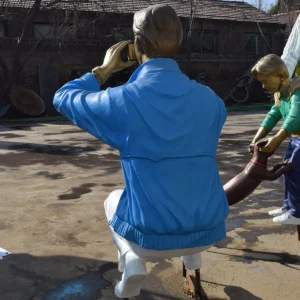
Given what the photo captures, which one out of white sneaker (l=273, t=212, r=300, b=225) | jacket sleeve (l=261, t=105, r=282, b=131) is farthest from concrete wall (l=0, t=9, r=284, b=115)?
white sneaker (l=273, t=212, r=300, b=225)

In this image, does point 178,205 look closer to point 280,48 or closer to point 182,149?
point 182,149

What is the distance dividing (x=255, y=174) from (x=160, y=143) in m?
1.48

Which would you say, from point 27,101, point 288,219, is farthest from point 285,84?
point 27,101

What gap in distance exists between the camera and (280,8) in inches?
1406

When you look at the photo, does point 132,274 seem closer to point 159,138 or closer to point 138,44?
point 159,138

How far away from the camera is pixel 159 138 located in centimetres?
202

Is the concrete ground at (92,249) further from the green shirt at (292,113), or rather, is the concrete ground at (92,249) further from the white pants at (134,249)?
the green shirt at (292,113)

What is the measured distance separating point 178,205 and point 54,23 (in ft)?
58.9

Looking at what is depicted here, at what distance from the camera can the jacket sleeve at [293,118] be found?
321 centimetres

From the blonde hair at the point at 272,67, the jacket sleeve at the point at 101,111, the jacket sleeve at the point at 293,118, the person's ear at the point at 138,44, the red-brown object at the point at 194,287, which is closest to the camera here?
the jacket sleeve at the point at 101,111

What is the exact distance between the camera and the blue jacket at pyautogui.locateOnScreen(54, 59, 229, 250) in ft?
6.63

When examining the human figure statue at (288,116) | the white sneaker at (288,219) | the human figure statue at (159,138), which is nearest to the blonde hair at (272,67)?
the human figure statue at (288,116)

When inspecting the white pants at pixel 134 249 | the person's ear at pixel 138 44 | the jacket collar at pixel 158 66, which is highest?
the person's ear at pixel 138 44

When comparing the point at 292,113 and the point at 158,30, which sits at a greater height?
the point at 158,30
